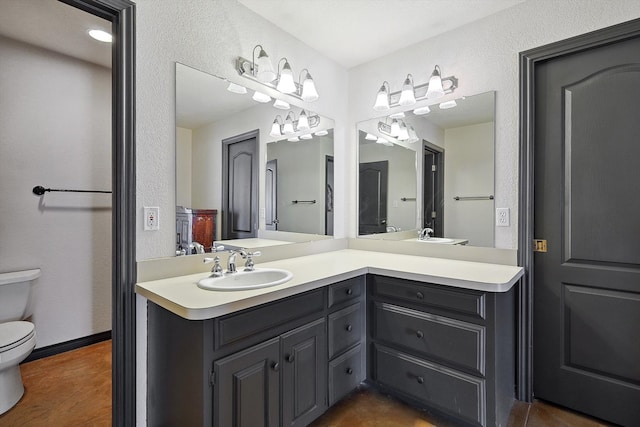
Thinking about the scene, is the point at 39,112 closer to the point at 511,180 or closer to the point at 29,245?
the point at 29,245

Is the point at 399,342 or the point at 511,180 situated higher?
the point at 511,180

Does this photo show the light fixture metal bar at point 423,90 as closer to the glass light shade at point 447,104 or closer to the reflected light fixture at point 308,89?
the glass light shade at point 447,104

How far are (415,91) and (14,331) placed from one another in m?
3.01

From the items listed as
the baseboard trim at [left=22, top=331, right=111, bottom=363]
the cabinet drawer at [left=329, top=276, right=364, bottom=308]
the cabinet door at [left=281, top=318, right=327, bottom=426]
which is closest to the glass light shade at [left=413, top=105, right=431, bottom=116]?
the cabinet drawer at [left=329, top=276, right=364, bottom=308]

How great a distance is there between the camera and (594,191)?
1.74 metres

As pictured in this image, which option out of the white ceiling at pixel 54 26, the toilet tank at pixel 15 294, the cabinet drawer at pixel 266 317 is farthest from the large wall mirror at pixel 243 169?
the toilet tank at pixel 15 294

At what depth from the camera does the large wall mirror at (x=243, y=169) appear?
5.68 ft

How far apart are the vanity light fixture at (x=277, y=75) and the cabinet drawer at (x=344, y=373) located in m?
1.69

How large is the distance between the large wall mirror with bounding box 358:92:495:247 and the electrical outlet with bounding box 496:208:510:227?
0.04 meters

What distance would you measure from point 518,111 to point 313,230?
156 cm

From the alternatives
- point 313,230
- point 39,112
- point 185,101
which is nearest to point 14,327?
point 39,112

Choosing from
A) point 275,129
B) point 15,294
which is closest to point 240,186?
point 275,129

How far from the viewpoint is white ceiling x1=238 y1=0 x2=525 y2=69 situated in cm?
194

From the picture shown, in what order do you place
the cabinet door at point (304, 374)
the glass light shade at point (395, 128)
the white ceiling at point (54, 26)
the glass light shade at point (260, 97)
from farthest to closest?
the glass light shade at point (395, 128), the glass light shade at point (260, 97), the white ceiling at point (54, 26), the cabinet door at point (304, 374)
